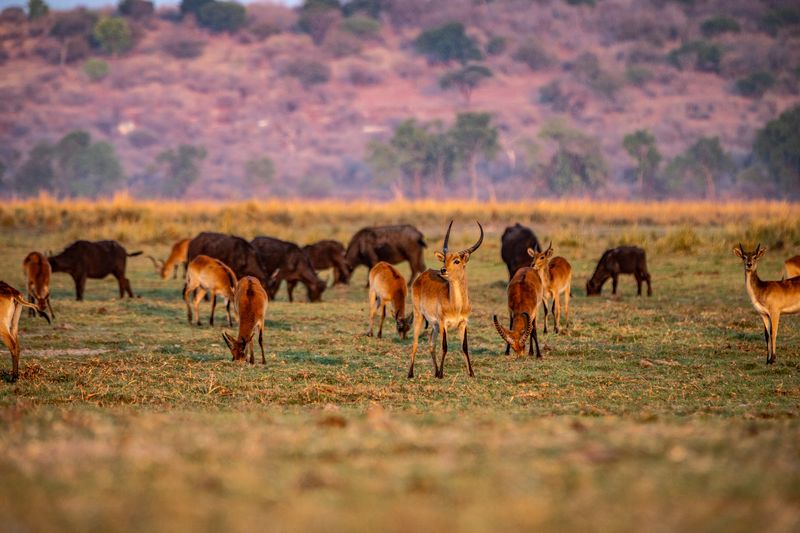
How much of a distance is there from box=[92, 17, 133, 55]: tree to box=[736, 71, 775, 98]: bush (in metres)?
66.0

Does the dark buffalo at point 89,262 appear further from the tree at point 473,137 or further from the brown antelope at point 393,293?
the tree at point 473,137

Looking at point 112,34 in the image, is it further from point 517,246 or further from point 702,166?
point 517,246

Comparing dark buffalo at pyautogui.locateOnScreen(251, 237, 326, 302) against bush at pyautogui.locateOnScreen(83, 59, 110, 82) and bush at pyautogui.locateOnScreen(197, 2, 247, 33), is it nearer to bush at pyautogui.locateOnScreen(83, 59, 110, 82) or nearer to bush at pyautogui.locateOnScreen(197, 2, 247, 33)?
bush at pyautogui.locateOnScreen(83, 59, 110, 82)

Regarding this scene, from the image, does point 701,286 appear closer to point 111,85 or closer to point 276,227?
point 276,227

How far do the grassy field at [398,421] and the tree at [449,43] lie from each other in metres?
97.8

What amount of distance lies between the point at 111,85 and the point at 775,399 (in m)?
113

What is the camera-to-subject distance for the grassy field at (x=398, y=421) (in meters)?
4.81

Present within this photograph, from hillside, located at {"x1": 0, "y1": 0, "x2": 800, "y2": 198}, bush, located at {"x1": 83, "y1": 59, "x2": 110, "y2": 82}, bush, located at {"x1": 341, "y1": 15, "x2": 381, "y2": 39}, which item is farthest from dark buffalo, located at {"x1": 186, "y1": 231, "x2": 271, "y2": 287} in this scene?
bush, located at {"x1": 341, "y1": 15, "x2": 381, "y2": 39}

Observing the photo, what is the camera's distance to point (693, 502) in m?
4.89

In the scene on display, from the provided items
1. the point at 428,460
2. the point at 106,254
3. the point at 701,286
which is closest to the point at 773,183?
the point at 701,286

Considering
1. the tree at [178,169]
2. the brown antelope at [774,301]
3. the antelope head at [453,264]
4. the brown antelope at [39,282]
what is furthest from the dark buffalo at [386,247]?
the tree at [178,169]

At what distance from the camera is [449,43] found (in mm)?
119562

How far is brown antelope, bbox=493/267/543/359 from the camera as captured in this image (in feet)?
42.5

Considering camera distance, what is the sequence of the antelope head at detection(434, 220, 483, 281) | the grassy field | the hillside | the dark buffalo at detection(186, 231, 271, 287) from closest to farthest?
1. the grassy field
2. the antelope head at detection(434, 220, 483, 281)
3. the dark buffalo at detection(186, 231, 271, 287)
4. the hillside
